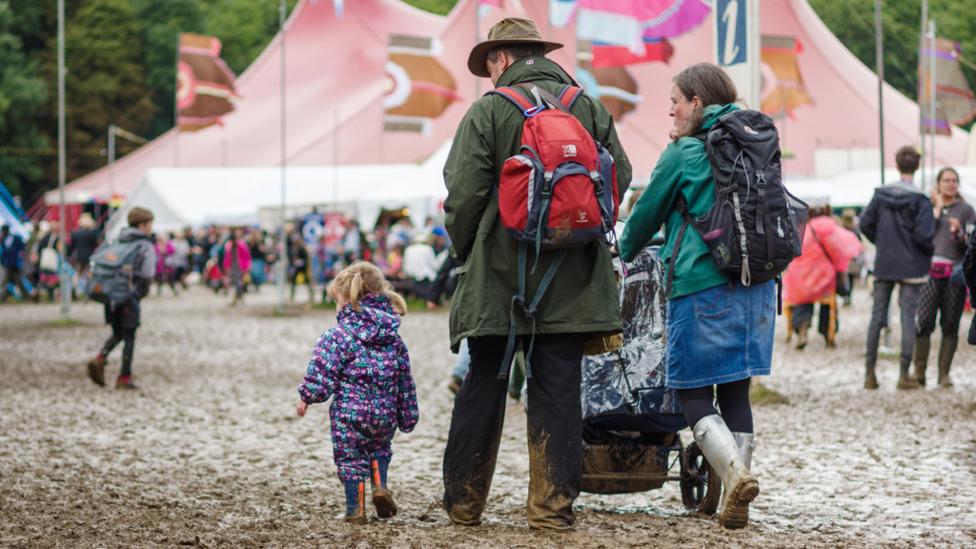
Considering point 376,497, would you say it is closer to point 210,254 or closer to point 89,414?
point 89,414

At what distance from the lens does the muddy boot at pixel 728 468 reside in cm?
556

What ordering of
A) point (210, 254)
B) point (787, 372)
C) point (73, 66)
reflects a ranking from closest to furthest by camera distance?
point (787, 372) < point (210, 254) < point (73, 66)

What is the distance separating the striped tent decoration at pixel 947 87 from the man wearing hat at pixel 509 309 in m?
17.8

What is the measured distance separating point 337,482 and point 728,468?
292 cm

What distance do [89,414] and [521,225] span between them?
269 inches

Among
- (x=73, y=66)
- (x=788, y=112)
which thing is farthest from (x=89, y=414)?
(x=73, y=66)

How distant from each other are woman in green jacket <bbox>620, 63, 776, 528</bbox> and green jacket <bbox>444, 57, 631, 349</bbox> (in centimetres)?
32

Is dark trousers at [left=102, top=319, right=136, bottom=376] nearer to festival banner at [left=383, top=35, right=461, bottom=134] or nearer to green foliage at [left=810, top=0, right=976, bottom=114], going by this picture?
festival banner at [left=383, top=35, right=461, bottom=134]

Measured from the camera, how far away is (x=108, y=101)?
72.9 m

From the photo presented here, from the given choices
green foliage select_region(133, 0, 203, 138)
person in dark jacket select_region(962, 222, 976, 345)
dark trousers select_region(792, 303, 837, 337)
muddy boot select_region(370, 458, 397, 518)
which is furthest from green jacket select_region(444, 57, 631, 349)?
green foliage select_region(133, 0, 203, 138)

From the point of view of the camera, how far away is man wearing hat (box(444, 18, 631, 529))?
5.70m

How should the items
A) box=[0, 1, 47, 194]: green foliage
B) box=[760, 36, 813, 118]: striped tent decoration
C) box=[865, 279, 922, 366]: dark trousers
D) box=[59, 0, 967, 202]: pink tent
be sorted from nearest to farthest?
box=[865, 279, 922, 366]: dark trousers < box=[760, 36, 813, 118]: striped tent decoration < box=[59, 0, 967, 202]: pink tent < box=[0, 1, 47, 194]: green foliage

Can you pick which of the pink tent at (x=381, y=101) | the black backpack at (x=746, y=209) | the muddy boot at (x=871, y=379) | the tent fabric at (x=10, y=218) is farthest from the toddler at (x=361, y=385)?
the tent fabric at (x=10, y=218)

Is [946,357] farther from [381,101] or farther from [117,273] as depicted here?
[381,101]
